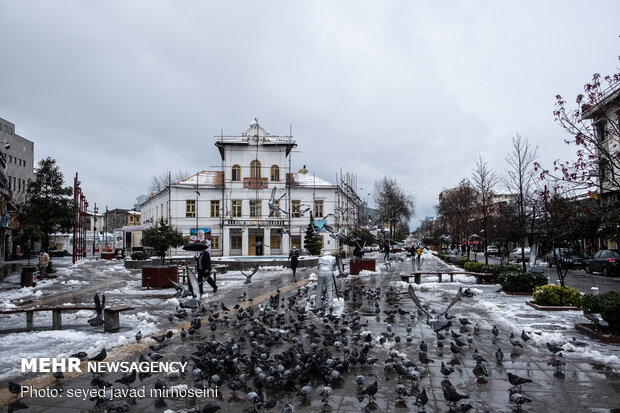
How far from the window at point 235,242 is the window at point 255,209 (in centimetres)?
272

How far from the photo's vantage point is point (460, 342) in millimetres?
7258

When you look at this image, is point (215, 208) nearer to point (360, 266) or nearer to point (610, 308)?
point (360, 266)

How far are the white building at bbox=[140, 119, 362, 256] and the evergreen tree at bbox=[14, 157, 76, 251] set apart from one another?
18.6 m

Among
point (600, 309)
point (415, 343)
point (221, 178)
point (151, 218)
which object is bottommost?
point (415, 343)

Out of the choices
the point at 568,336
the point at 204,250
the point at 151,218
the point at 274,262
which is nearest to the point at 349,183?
the point at 151,218

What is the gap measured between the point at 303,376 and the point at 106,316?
5273 mm

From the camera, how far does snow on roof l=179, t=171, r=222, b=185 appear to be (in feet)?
155

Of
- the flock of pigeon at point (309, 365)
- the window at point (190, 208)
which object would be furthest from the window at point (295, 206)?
the flock of pigeon at point (309, 365)

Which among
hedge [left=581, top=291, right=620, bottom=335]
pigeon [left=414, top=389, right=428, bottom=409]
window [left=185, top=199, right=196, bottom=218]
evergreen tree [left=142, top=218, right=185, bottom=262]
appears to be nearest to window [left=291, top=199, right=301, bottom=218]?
window [left=185, top=199, right=196, bottom=218]

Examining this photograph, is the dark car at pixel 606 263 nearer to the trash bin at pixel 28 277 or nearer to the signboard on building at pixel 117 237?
the trash bin at pixel 28 277

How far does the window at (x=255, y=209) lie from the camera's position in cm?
4675

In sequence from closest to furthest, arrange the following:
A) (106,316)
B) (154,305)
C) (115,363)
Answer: (115,363) → (106,316) → (154,305)

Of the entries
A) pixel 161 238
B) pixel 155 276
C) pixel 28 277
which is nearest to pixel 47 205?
pixel 161 238

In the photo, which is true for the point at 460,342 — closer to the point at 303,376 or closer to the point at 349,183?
the point at 303,376
